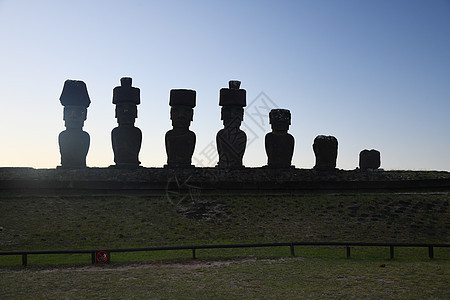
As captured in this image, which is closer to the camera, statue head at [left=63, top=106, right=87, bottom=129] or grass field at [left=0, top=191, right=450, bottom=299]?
grass field at [left=0, top=191, right=450, bottom=299]

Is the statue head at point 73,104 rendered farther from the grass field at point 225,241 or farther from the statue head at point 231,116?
the statue head at point 231,116

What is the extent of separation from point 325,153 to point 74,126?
13.6m

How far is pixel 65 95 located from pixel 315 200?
14.0m

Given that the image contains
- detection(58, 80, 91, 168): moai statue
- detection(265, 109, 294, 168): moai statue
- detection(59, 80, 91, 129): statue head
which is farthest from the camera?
detection(265, 109, 294, 168): moai statue

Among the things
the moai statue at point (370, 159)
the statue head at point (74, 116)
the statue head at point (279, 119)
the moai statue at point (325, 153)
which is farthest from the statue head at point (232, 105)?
the moai statue at point (370, 159)

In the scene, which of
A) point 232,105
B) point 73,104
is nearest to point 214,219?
point 232,105

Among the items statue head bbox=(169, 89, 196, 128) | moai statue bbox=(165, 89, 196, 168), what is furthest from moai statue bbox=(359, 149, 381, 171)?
statue head bbox=(169, 89, 196, 128)

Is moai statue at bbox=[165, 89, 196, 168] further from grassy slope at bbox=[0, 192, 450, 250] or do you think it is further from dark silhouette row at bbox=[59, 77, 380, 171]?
grassy slope at bbox=[0, 192, 450, 250]

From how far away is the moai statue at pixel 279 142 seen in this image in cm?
2411

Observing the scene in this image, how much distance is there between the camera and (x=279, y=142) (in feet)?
79.3

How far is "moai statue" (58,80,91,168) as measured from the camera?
23094 millimetres

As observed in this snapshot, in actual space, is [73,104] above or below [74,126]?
above

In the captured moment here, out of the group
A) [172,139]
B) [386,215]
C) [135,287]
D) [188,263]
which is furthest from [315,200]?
[135,287]

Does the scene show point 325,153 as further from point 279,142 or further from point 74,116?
point 74,116
